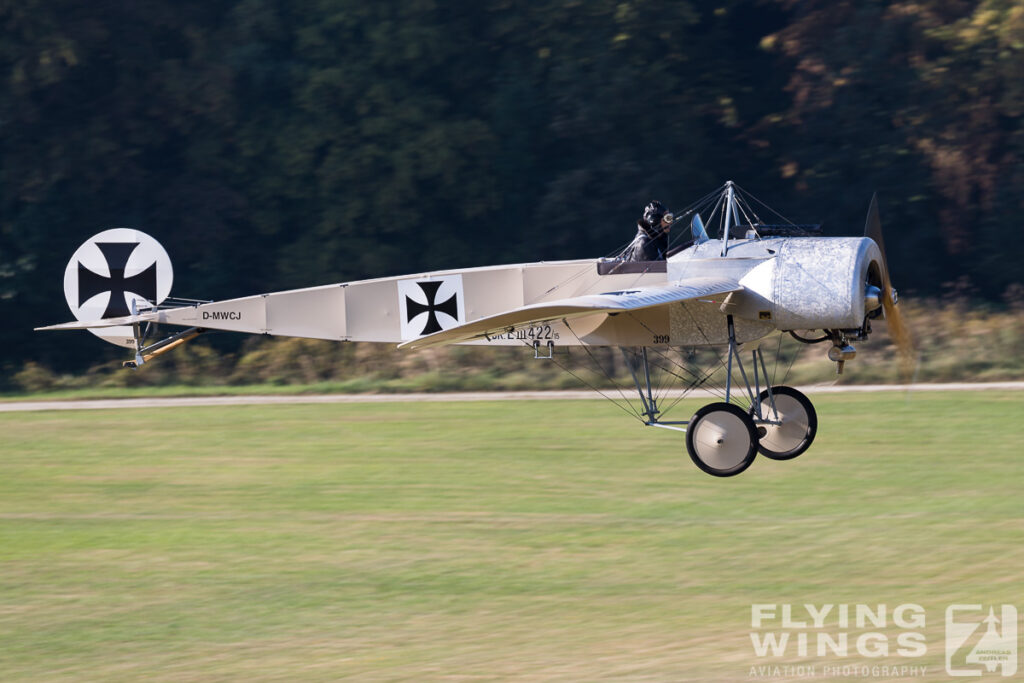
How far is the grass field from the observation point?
41.4 ft

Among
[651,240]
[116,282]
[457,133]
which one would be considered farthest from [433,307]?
[457,133]

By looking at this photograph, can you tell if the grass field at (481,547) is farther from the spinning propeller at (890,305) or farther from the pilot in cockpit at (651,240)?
the pilot in cockpit at (651,240)

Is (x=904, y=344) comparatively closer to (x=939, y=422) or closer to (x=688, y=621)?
(x=688, y=621)

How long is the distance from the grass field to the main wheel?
1242 mm

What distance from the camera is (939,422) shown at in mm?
23453

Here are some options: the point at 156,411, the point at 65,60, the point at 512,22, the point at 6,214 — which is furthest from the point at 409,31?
the point at 156,411

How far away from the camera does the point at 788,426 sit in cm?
1559

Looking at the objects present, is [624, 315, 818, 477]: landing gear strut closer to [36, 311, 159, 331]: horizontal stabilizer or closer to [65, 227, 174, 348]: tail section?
[36, 311, 159, 331]: horizontal stabilizer

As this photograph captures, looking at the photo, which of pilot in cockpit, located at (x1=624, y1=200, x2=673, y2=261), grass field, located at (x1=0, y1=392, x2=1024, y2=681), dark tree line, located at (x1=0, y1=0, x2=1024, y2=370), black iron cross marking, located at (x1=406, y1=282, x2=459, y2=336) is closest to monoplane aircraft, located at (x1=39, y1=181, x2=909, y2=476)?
black iron cross marking, located at (x1=406, y1=282, x2=459, y2=336)

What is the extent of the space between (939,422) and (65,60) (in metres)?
27.3

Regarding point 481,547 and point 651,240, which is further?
point 481,547

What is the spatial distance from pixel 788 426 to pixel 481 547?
3.87 meters

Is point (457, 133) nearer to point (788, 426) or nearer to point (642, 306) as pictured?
point (788, 426)

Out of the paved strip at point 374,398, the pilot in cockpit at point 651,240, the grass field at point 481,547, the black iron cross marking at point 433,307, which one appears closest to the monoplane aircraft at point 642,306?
the black iron cross marking at point 433,307
